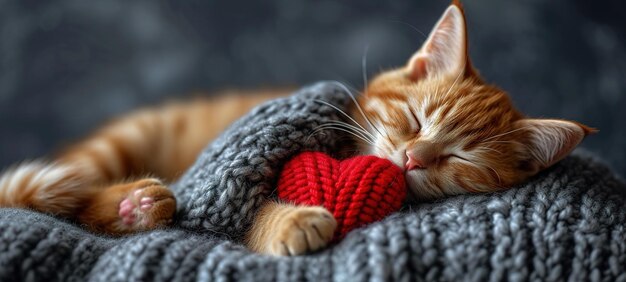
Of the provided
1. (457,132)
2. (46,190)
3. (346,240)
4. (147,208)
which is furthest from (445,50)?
(46,190)

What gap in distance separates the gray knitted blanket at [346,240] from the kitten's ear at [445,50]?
33cm

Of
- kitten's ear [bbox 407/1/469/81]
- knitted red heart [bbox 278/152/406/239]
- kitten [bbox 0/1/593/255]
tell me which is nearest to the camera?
knitted red heart [bbox 278/152/406/239]

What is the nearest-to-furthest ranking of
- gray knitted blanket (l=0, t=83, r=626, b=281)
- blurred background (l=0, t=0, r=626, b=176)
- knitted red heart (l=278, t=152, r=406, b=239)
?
1. gray knitted blanket (l=0, t=83, r=626, b=281)
2. knitted red heart (l=278, t=152, r=406, b=239)
3. blurred background (l=0, t=0, r=626, b=176)

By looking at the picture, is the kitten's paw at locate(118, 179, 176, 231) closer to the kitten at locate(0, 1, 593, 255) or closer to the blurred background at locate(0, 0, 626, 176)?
the kitten at locate(0, 1, 593, 255)

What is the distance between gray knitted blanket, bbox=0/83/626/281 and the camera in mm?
950

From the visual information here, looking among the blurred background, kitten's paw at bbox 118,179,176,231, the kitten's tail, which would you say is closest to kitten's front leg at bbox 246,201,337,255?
kitten's paw at bbox 118,179,176,231

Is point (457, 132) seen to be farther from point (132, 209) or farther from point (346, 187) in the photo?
point (132, 209)

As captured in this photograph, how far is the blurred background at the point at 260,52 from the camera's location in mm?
1820

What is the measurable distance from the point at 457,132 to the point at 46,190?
0.88m

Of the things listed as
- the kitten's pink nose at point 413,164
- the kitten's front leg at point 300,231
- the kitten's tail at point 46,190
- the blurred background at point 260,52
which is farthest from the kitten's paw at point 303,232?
the blurred background at point 260,52

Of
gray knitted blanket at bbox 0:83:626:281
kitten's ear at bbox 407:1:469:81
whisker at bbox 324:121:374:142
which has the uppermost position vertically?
kitten's ear at bbox 407:1:469:81

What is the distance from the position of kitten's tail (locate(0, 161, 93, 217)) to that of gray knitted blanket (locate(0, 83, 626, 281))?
0.35 ft

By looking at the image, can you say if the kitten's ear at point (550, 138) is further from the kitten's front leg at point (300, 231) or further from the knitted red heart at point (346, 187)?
the kitten's front leg at point (300, 231)

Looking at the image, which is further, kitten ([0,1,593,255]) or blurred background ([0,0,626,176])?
blurred background ([0,0,626,176])
